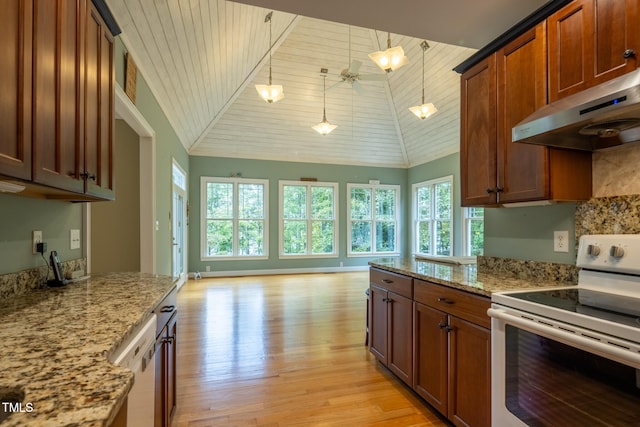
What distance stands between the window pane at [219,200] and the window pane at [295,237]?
137cm

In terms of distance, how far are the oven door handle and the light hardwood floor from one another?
1.01 m

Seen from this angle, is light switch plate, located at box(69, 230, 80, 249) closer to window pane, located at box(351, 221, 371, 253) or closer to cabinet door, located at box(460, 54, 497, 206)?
cabinet door, located at box(460, 54, 497, 206)

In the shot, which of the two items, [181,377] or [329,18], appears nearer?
[329,18]

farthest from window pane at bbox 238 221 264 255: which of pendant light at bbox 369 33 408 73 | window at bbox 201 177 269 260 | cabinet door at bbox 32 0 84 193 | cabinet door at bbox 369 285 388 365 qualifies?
cabinet door at bbox 32 0 84 193

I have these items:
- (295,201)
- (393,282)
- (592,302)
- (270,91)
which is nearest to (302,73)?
(270,91)

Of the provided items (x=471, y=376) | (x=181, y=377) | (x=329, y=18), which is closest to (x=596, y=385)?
(x=471, y=376)

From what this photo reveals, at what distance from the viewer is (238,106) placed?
6.56 m

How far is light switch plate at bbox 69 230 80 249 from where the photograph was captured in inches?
80.6

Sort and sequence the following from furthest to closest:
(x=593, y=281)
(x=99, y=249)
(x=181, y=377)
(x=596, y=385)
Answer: (x=99, y=249), (x=181, y=377), (x=593, y=281), (x=596, y=385)

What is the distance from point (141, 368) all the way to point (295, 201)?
22.1ft

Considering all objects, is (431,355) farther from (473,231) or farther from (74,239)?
(473,231)

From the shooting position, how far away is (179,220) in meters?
6.00

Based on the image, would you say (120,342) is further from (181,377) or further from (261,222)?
(261,222)

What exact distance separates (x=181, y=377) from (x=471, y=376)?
2147 millimetres
